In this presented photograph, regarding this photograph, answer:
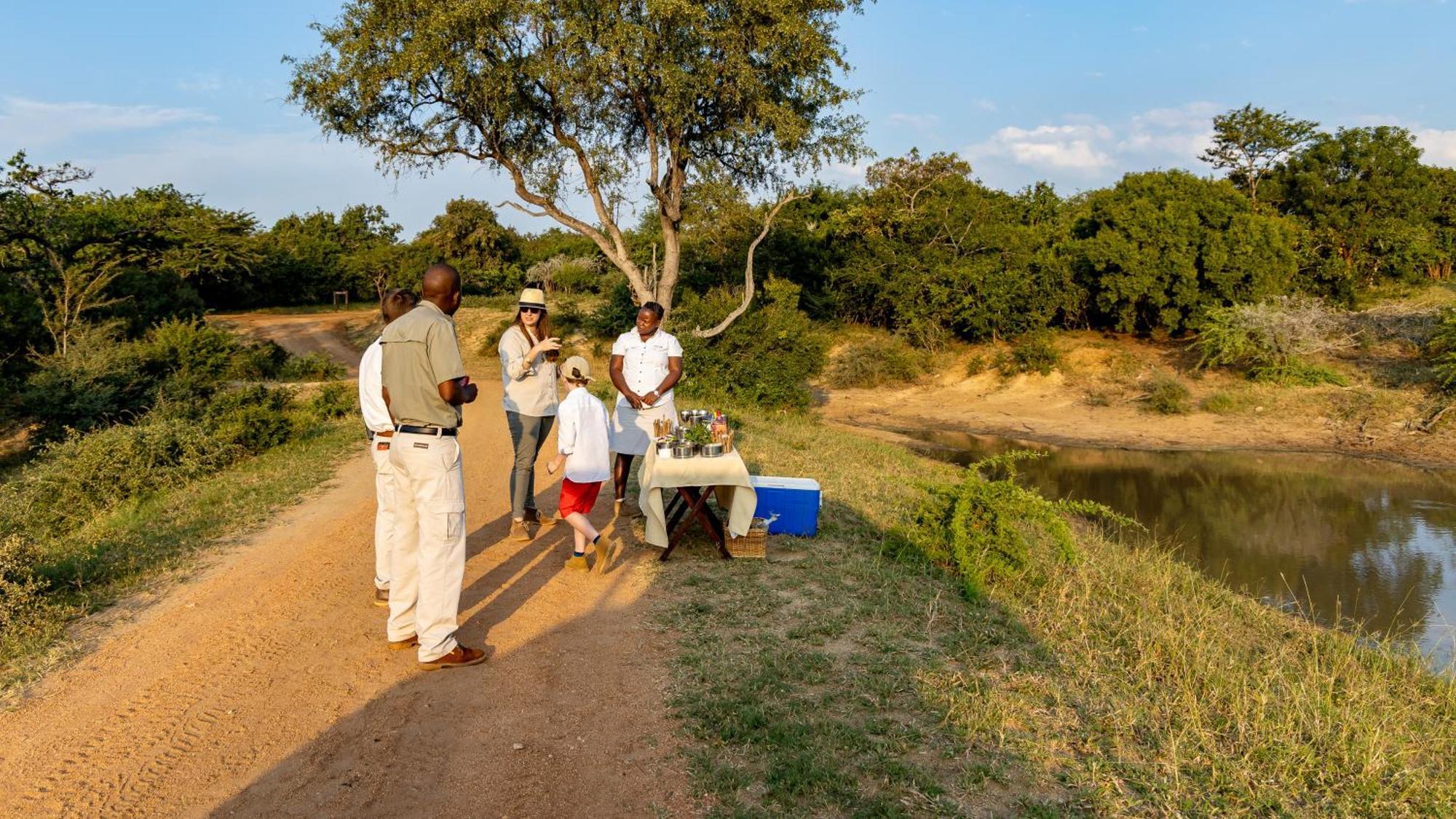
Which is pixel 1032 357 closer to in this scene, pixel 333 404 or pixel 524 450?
pixel 333 404

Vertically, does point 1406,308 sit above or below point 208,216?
below

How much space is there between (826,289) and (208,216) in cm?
1999

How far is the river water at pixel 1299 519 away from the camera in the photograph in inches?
384

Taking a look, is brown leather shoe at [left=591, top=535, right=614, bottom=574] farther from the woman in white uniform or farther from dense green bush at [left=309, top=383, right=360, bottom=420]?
dense green bush at [left=309, top=383, right=360, bottom=420]

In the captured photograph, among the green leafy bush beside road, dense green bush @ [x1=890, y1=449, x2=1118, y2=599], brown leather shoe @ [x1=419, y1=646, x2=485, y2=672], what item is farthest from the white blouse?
dense green bush @ [x1=890, y1=449, x2=1118, y2=599]

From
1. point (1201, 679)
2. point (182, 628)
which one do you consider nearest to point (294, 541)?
point (182, 628)

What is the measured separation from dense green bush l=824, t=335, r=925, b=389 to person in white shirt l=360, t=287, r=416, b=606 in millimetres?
20649

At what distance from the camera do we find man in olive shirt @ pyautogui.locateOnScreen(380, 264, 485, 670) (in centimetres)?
505

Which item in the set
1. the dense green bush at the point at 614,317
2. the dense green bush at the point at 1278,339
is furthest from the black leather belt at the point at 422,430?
the dense green bush at the point at 1278,339

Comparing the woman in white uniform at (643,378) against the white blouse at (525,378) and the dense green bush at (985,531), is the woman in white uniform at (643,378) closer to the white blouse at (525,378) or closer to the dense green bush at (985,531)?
the white blouse at (525,378)

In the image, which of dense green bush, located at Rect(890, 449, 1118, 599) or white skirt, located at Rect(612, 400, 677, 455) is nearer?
dense green bush, located at Rect(890, 449, 1118, 599)

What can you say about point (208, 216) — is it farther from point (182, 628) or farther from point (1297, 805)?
point (1297, 805)

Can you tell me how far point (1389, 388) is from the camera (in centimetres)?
1983

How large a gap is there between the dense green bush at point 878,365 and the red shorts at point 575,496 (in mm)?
19555
